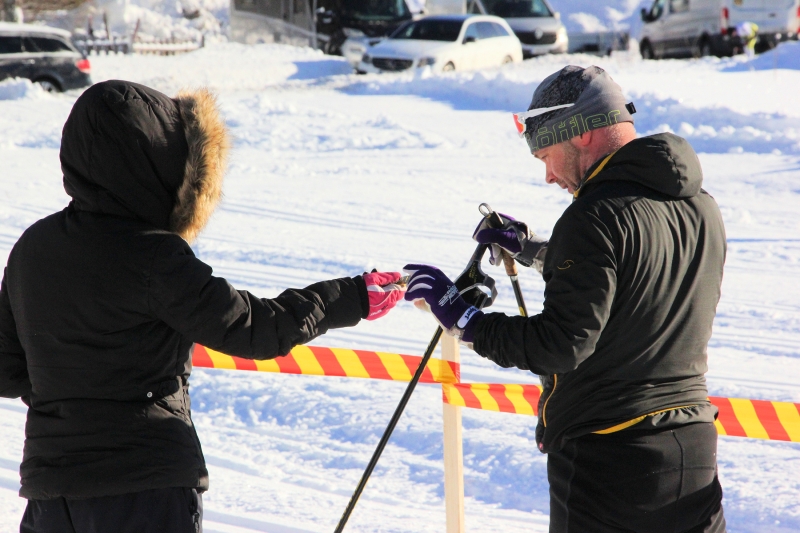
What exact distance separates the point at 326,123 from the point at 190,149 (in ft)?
34.6

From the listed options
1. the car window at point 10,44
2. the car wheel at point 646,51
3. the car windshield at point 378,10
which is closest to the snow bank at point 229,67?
the car windshield at point 378,10

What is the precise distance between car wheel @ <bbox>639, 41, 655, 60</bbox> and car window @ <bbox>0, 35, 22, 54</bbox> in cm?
1500

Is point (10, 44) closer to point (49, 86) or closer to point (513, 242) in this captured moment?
point (49, 86)

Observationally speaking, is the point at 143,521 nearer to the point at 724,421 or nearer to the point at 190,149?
the point at 190,149

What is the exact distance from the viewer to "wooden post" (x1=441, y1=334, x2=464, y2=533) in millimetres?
3133

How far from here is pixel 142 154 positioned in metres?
1.87

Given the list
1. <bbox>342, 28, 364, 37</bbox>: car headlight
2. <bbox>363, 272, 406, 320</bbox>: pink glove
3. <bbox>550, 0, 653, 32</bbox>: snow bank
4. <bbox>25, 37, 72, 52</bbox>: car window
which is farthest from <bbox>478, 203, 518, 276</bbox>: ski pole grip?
<bbox>550, 0, 653, 32</bbox>: snow bank

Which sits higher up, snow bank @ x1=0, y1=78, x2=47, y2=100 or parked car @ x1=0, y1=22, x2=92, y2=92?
parked car @ x1=0, y1=22, x2=92, y2=92

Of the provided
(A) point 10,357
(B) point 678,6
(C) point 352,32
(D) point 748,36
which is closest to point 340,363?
(A) point 10,357

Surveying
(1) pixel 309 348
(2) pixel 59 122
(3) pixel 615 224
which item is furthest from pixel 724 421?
(2) pixel 59 122

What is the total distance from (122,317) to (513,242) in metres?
1.30

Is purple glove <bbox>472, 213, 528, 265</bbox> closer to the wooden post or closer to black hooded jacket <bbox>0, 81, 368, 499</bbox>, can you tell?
the wooden post

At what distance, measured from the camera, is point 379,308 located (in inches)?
91.0

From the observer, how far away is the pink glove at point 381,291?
7.45ft
